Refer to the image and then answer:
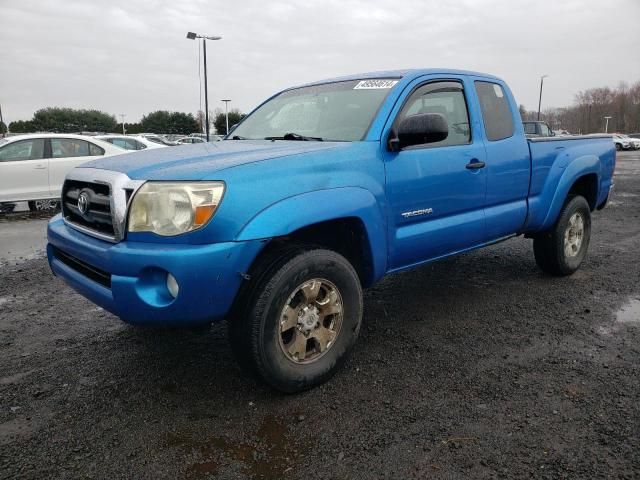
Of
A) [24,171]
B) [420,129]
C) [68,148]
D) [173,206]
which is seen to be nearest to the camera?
[173,206]

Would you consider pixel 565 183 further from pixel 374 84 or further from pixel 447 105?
pixel 374 84

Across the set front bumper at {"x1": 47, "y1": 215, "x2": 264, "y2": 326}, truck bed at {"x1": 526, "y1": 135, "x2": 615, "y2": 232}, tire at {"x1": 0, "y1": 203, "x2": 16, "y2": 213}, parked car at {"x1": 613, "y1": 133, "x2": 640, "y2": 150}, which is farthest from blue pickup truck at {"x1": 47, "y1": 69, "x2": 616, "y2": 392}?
parked car at {"x1": 613, "y1": 133, "x2": 640, "y2": 150}

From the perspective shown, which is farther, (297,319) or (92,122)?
(92,122)

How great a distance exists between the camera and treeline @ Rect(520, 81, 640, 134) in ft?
255

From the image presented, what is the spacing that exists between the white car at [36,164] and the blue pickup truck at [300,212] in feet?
22.2

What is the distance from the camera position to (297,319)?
2.83 meters

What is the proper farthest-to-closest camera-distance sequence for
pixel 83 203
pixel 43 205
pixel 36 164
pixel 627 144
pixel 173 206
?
1. pixel 627 144
2. pixel 43 205
3. pixel 36 164
4. pixel 83 203
5. pixel 173 206

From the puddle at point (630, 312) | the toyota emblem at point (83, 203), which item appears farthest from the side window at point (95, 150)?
the puddle at point (630, 312)

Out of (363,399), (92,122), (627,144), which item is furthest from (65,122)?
(363,399)

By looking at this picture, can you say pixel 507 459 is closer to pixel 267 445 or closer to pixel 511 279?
pixel 267 445

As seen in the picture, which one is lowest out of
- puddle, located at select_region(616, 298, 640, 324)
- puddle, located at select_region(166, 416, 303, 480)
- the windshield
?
puddle, located at select_region(166, 416, 303, 480)

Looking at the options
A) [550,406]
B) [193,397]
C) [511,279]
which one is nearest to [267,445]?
[193,397]

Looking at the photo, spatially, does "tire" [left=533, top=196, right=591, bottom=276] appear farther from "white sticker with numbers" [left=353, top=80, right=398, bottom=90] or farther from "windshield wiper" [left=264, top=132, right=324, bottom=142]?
"windshield wiper" [left=264, top=132, right=324, bottom=142]

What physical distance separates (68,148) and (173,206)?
8537 millimetres
